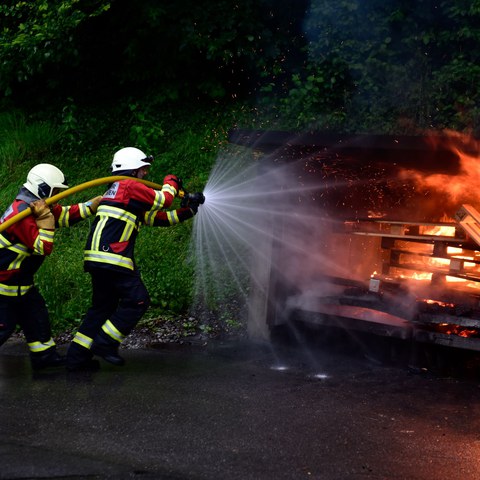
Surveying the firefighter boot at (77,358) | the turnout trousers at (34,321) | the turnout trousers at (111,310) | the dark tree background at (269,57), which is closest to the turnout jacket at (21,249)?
the turnout trousers at (34,321)

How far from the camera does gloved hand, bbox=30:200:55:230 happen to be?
6.55 meters

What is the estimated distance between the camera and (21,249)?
22.0 feet

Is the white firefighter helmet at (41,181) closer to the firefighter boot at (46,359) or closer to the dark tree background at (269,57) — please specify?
the firefighter boot at (46,359)

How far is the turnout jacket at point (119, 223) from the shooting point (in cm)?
671

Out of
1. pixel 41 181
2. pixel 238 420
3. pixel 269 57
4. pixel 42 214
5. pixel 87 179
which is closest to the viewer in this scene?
pixel 238 420

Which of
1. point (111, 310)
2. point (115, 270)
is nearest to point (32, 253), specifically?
point (115, 270)

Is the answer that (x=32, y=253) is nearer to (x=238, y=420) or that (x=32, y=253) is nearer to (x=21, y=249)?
(x=21, y=249)

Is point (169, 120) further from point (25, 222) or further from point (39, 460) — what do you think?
point (39, 460)

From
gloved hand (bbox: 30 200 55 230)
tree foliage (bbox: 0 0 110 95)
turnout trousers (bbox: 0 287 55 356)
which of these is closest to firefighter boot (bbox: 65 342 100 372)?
turnout trousers (bbox: 0 287 55 356)

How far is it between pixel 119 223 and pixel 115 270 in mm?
424

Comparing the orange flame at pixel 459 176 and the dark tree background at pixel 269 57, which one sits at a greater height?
the dark tree background at pixel 269 57

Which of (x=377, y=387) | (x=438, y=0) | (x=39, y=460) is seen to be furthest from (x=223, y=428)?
(x=438, y=0)

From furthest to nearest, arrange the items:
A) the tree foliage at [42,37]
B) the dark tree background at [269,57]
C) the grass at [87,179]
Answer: the tree foliage at [42,37]
the dark tree background at [269,57]
the grass at [87,179]

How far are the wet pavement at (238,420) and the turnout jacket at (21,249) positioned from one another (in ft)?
2.80
